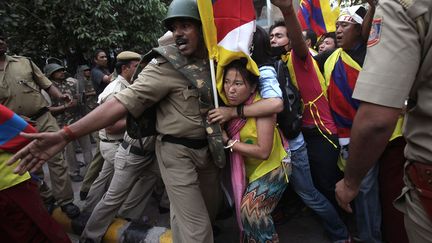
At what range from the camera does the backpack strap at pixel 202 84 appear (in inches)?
91.6

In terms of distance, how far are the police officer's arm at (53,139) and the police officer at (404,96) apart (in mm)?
1395

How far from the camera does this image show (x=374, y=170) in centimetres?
276

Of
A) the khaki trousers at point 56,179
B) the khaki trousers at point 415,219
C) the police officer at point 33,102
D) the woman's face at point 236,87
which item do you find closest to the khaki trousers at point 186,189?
the woman's face at point 236,87

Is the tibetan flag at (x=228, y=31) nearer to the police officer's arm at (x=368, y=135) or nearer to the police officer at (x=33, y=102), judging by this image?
the police officer's arm at (x=368, y=135)

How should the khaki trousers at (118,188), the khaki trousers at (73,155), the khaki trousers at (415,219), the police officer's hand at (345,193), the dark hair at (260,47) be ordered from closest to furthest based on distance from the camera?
1. the khaki trousers at (415,219)
2. the police officer's hand at (345,193)
3. the dark hair at (260,47)
4. the khaki trousers at (118,188)
5. the khaki trousers at (73,155)

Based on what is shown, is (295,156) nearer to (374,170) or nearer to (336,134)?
(336,134)

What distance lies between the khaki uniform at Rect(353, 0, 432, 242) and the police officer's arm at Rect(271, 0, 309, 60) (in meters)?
1.00

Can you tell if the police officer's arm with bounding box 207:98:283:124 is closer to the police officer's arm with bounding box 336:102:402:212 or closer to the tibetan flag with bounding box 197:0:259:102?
the tibetan flag with bounding box 197:0:259:102

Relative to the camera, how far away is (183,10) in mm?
2332

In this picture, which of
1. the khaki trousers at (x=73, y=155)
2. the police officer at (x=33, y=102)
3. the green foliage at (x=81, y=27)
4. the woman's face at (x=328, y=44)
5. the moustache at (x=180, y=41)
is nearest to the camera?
the moustache at (x=180, y=41)

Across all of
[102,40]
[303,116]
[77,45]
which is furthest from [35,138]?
[77,45]

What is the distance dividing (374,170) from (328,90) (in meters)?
0.74

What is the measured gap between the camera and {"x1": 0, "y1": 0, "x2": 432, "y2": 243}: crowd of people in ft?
4.37

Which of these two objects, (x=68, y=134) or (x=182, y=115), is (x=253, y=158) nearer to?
(x=182, y=115)
